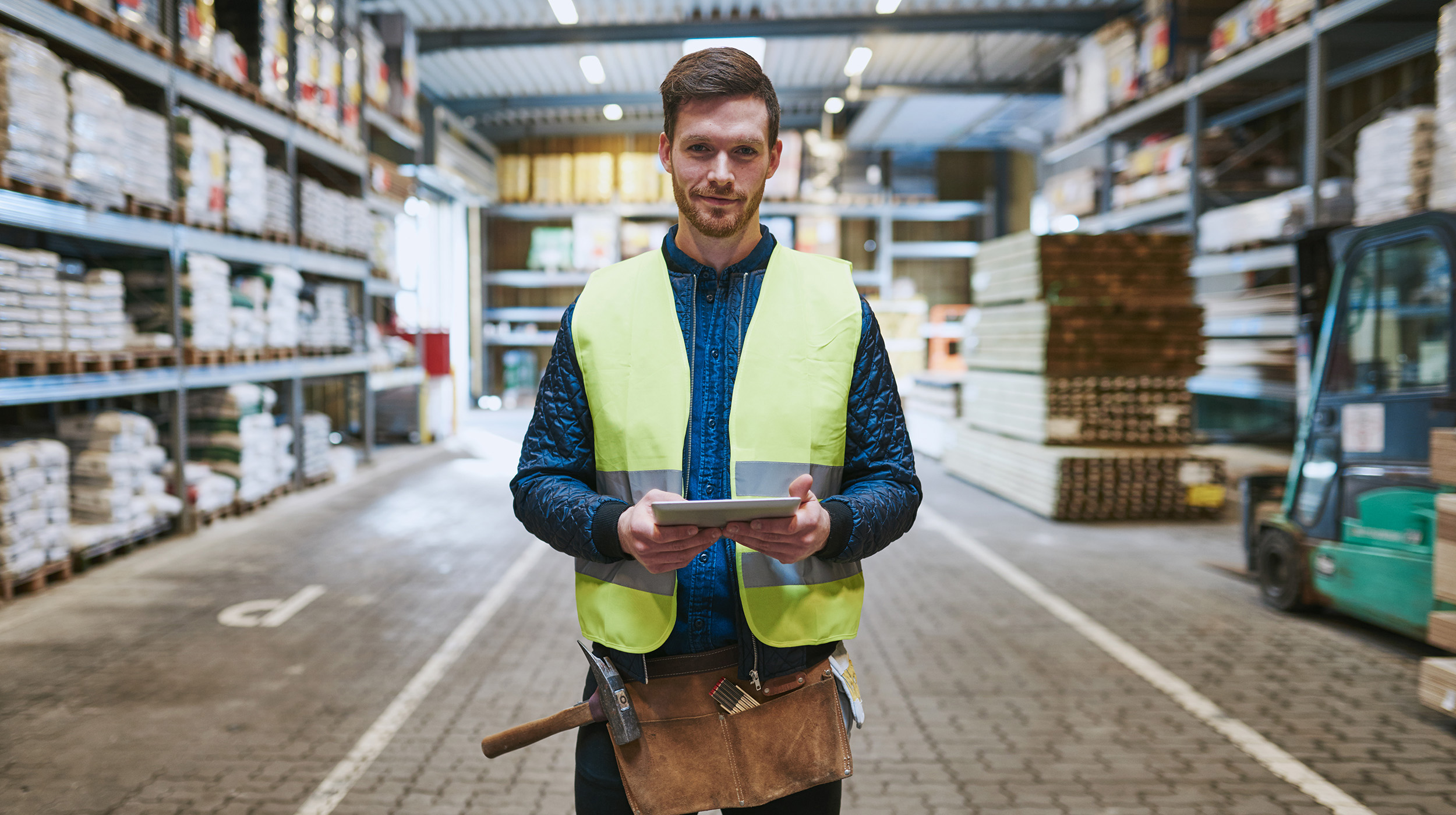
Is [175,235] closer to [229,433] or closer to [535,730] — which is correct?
[229,433]

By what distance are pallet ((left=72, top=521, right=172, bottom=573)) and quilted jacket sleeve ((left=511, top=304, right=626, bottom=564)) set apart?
5869 millimetres

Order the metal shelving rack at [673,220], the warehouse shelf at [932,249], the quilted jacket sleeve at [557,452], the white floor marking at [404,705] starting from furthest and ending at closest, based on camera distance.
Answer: the warehouse shelf at [932,249]
the metal shelving rack at [673,220]
the white floor marking at [404,705]
the quilted jacket sleeve at [557,452]

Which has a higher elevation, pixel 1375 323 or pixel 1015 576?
pixel 1375 323

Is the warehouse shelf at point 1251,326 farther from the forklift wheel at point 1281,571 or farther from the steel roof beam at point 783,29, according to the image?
the steel roof beam at point 783,29

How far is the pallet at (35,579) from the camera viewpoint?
5219 millimetres

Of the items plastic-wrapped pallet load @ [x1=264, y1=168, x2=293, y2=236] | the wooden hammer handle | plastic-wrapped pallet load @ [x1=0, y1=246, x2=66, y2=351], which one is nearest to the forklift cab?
the wooden hammer handle

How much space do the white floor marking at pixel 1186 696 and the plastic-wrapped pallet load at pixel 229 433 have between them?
6.53m

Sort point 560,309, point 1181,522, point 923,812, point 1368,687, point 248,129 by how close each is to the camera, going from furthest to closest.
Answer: point 560,309
point 248,129
point 1181,522
point 1368,687
point 923,812

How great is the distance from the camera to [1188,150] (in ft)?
33.0

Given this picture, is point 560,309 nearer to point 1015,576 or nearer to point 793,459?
point 1015,576

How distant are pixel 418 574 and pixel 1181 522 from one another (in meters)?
6.84

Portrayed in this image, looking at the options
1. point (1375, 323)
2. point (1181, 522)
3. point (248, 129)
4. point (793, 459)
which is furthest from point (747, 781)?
point (248, 129)

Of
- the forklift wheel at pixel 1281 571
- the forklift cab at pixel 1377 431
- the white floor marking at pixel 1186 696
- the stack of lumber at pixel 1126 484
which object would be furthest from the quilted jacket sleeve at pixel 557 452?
the stack of lumber at pixel 1126 484

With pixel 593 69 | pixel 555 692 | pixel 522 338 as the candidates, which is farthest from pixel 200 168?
pixel 522 338
